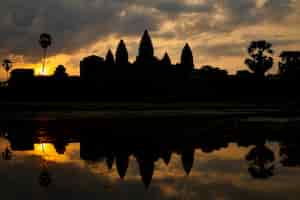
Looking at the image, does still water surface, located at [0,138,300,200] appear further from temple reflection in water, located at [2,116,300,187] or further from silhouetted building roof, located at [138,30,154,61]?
silhouetted building roof, located at [138,30,154,61]

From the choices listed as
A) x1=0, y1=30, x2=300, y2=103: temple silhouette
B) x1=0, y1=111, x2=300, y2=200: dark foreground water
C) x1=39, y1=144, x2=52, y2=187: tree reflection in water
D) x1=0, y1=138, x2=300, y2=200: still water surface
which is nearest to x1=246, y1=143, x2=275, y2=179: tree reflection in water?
x1=0, y1=111, x2=300, y2=200: dark foreground water

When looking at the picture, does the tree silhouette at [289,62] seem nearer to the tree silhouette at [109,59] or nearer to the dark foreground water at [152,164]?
the tree silhouette at [109,59]

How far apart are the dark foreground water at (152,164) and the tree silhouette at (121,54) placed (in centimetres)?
12365

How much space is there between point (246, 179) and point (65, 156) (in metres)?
7.72

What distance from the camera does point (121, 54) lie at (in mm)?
150375

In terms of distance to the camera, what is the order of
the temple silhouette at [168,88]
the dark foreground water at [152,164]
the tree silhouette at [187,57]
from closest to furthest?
the dark foreground water at [152,164]
the temple silhouette at [168,88]
the tree silhouette at [187,57]

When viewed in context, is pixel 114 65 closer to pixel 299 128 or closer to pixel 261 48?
pixel 261 48

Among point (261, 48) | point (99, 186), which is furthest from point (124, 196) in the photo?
point (261, 48)

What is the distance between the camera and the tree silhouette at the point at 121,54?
148250 millimetres

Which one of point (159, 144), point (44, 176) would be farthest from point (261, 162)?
point (44, 176)

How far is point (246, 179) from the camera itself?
12.4 m

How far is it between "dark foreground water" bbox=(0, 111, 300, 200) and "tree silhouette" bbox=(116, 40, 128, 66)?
123649 mm

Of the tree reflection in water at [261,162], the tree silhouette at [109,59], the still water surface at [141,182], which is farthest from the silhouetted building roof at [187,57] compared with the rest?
the still water surface at [141,182]

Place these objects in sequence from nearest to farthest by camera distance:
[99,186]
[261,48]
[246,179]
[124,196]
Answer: [124,196]
[99,186]
[246,179]
[261,48]
